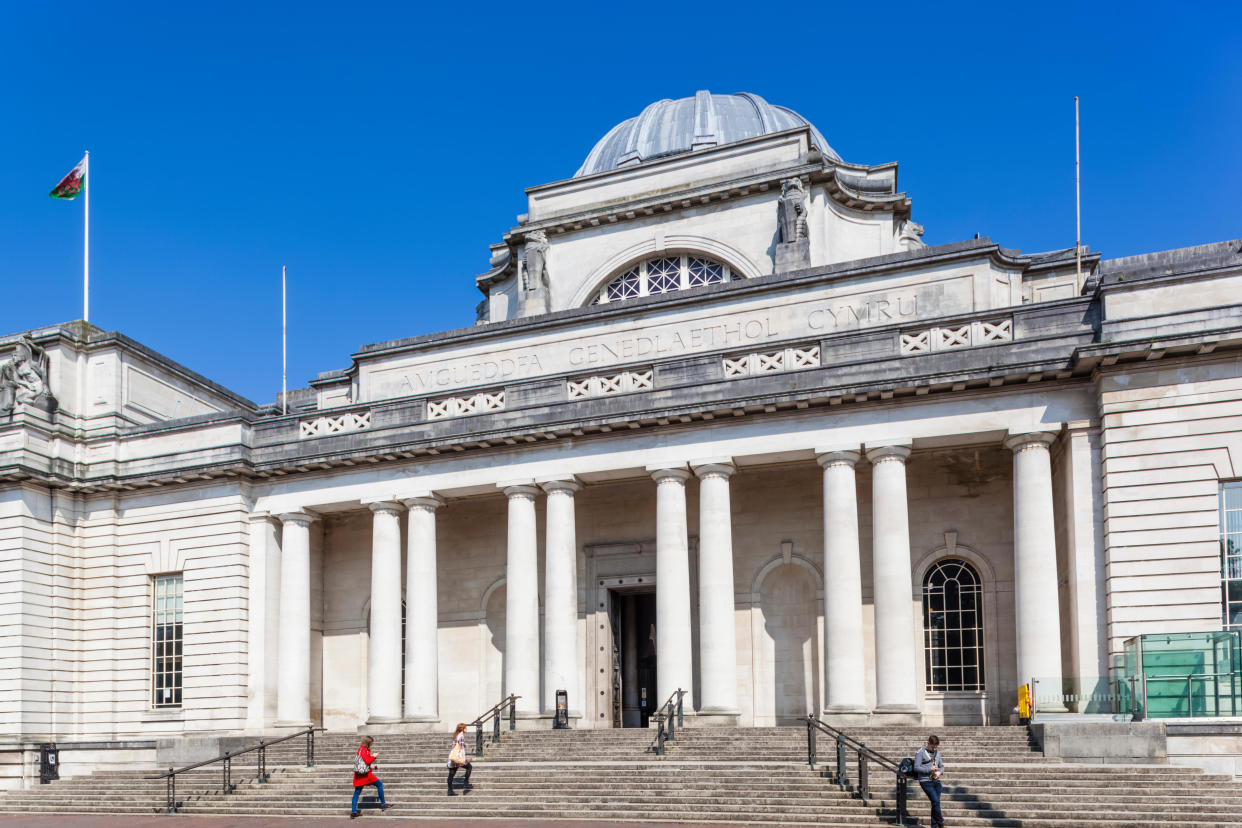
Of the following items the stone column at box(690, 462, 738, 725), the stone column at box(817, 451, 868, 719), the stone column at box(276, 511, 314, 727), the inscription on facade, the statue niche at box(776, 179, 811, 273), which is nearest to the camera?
the stone column at box(817, 451, 868, 719)

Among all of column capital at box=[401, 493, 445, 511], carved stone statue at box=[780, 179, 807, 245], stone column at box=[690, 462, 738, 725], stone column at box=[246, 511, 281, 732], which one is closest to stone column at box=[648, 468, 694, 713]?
stone column at box=[690, 462, 738, 725]

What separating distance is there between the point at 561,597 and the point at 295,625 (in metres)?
7.37

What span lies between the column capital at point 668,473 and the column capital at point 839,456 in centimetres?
302

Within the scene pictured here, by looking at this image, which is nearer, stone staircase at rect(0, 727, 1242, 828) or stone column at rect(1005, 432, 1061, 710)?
stone staircase at rect(0, 727, 1242, 828)

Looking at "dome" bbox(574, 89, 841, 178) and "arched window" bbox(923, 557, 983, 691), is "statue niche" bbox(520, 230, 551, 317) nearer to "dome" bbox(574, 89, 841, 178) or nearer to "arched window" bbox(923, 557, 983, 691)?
"dome" bbox(574, 89, 841, 178)

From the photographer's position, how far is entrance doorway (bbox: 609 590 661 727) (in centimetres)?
2933

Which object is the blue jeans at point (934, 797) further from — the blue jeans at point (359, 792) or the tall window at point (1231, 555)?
the blue jeans at point (359, 792)

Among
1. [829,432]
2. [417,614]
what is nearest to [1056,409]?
[829,432]

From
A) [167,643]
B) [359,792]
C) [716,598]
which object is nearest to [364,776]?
[359,792]

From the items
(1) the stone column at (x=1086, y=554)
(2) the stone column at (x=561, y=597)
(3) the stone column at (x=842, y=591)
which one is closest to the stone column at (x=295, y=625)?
(2) the stone column at (x=561, y=597)

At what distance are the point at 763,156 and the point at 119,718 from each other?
23066mm

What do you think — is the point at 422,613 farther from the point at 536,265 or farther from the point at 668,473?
the point at 536,265

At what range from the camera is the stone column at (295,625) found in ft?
95.7

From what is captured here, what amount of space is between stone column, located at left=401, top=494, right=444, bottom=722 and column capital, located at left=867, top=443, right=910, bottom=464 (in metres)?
10.5
